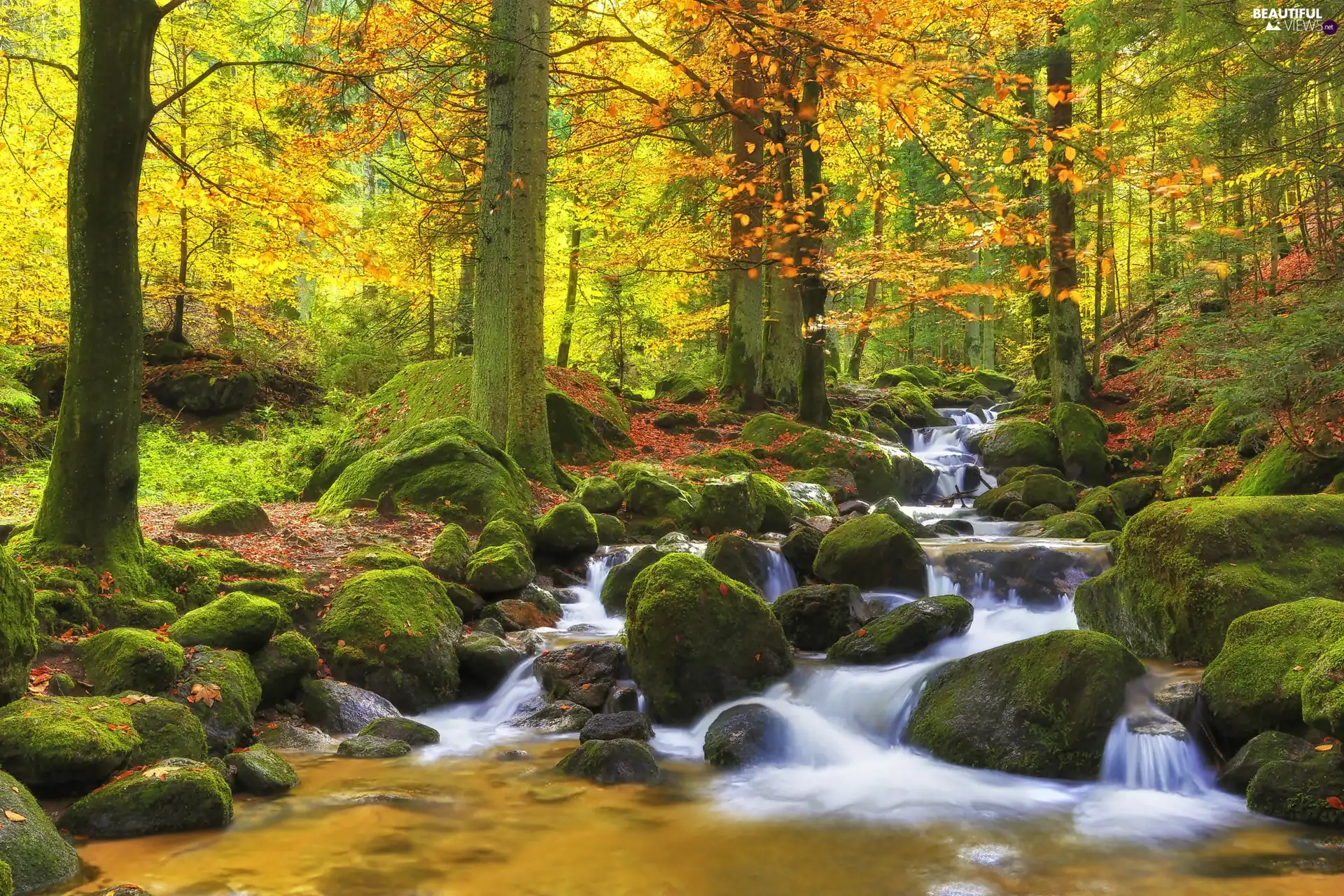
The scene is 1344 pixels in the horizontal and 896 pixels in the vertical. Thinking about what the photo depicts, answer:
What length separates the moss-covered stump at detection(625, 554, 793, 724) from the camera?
21.9 feet

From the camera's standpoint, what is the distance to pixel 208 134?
55.7ft

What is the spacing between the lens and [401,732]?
6137mm

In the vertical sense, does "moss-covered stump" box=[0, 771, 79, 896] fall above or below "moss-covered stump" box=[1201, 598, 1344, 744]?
below

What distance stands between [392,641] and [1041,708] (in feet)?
15.3

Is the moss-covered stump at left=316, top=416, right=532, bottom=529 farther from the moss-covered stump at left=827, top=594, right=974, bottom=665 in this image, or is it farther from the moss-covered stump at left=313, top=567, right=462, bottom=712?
the moss-covered stump at left=827, top=594, right=974, bottom=665

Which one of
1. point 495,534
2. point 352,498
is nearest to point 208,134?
point 352,498

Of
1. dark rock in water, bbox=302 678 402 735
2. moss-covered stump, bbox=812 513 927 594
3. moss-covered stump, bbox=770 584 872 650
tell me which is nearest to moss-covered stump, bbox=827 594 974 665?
moss-covered stump, bbox=770 584 872 650

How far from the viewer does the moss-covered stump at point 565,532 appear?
9.70 m

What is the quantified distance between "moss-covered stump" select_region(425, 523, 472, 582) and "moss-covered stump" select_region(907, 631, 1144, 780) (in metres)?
4.60

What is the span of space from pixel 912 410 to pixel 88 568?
19192mm

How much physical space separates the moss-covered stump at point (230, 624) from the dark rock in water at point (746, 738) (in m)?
3.17

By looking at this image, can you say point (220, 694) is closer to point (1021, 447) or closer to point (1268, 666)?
point (1268, 666)

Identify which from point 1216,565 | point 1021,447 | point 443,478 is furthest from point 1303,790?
point 1021,447

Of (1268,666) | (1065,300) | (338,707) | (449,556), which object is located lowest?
(338,707)
